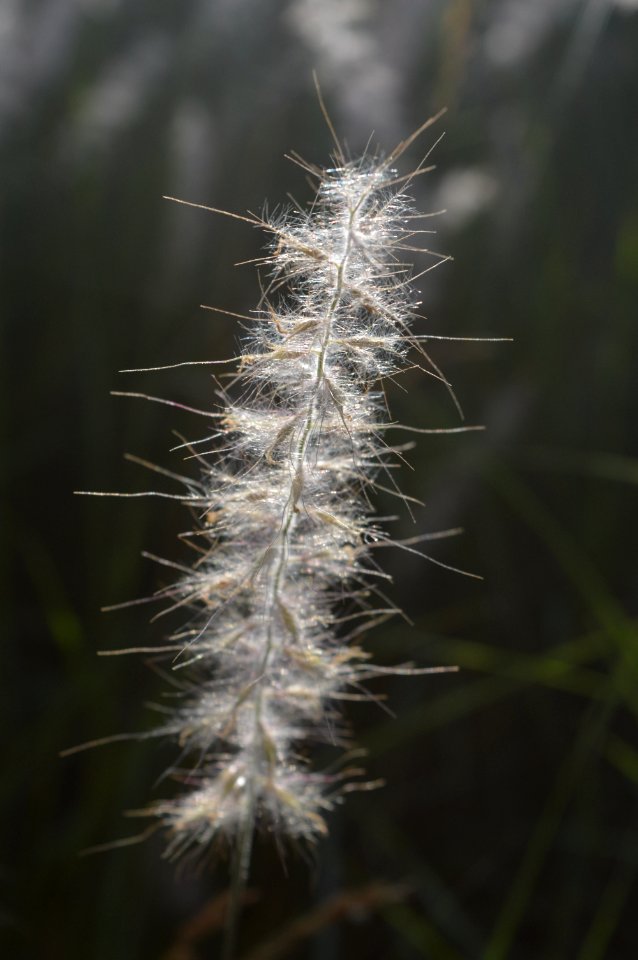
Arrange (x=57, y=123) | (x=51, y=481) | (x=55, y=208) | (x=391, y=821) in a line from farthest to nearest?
(x=57, y=123) < (x=55, y=208) < (x=51, y=481) < (x=391, y=821)

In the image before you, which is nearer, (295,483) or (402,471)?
(295,483)

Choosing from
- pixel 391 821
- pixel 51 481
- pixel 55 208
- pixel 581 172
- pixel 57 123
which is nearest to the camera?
pixel 391 821

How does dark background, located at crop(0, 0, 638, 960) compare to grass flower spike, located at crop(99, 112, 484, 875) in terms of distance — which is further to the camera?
dark background, located at crop(0, 0, 638, 960)

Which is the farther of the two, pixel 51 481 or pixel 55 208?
pixel 55 208

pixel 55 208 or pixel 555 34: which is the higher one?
pixel 555 34

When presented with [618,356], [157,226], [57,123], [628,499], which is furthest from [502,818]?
[57,123]

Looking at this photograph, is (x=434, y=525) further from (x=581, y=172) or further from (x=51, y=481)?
(x=581, y=172)

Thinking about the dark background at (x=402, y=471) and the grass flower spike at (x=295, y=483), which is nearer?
the grass flower spike at (x=295, y=483)

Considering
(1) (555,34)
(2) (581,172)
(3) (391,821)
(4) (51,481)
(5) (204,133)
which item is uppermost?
(1) (555,34)
